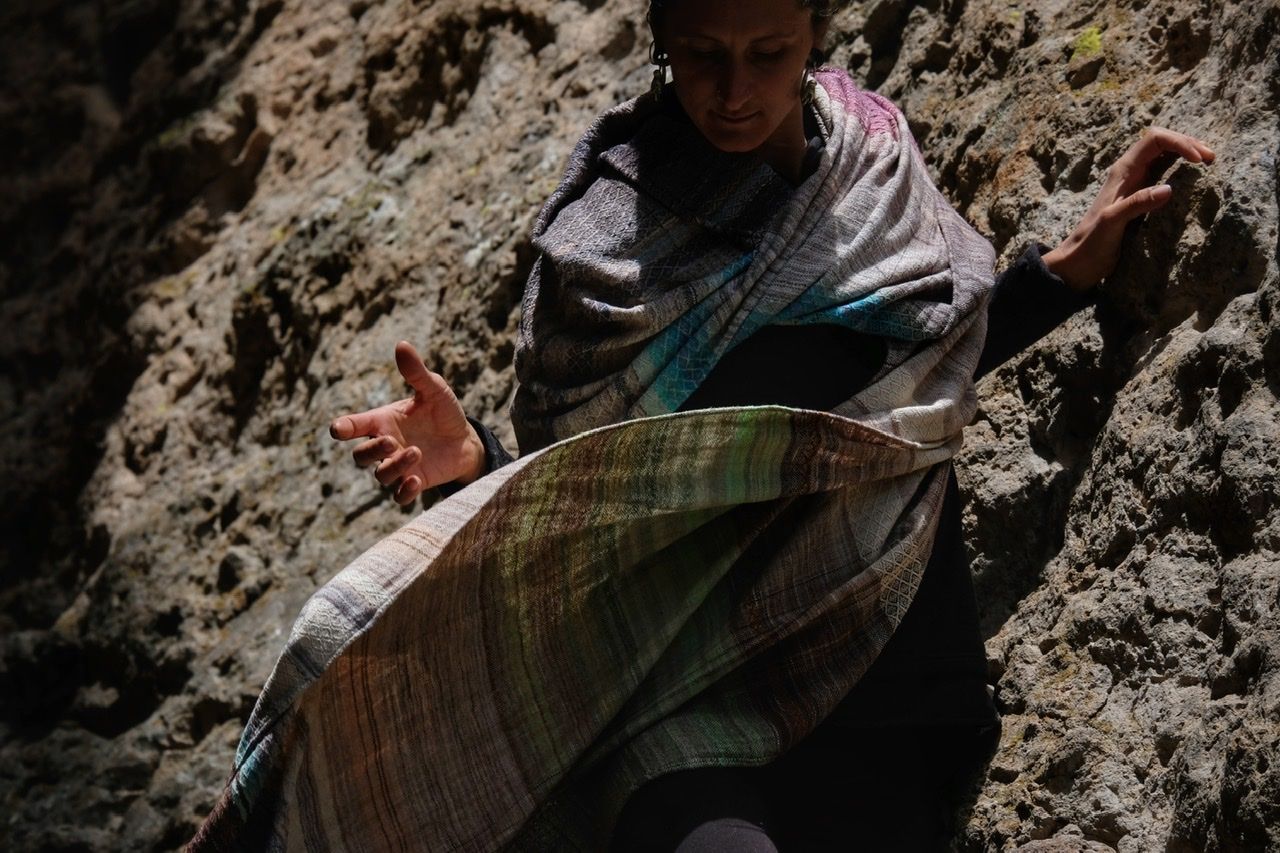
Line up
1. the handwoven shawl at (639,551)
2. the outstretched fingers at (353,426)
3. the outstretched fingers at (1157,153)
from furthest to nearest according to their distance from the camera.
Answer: the outstretched fingers at (1157,153) < the outstretched fingers at (353,426) < the handwoven shawl at (639,551)

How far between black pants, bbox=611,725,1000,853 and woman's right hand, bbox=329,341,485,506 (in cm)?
42

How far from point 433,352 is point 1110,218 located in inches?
48.6

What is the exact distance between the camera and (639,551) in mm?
1598

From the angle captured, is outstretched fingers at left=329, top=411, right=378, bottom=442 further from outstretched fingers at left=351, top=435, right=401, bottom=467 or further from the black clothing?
the black clothing

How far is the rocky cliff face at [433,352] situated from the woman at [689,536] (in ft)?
0.43

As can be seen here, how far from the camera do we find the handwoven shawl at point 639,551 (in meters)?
1.50

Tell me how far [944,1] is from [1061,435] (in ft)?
2.61

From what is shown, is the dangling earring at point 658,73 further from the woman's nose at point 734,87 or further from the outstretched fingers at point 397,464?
the outstretched fingers at point 397,464

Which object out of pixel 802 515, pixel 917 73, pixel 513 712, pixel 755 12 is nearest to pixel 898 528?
pixel 802 515

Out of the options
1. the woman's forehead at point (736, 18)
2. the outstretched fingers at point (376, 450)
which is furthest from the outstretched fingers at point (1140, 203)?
the outstretched fingers at point (376, 450)

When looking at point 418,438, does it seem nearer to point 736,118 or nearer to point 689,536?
point 689,536

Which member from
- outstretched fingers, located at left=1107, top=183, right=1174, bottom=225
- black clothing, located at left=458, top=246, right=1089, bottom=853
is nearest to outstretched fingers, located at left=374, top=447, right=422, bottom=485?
black clothing, located at left=458, top=246, right=1089, bottom=853

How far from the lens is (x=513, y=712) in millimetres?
1570

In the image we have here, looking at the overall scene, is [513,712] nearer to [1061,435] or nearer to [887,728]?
[887,728]
